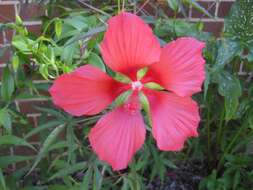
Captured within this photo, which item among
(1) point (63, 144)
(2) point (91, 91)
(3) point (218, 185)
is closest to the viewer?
(2) point (91, 91)

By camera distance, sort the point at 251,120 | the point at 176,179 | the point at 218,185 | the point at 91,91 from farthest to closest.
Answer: the point at 176,179 → the point at 218,185 → the point at 251,120 → the point at 91,91

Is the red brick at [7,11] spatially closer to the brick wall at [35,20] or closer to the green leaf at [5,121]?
the brick wall at [35,20]

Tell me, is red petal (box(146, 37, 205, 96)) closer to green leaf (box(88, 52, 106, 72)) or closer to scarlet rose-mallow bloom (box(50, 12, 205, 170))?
scarlet rose-mallow bloom (box(50, 12, 205, 170))

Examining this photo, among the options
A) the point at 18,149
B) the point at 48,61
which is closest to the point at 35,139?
the point at 18,149

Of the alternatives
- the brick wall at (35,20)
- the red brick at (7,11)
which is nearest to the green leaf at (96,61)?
the brick wall at (35,20)

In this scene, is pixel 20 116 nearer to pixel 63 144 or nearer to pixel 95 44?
pixel 63 144

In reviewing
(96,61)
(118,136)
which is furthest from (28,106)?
(118,136)
